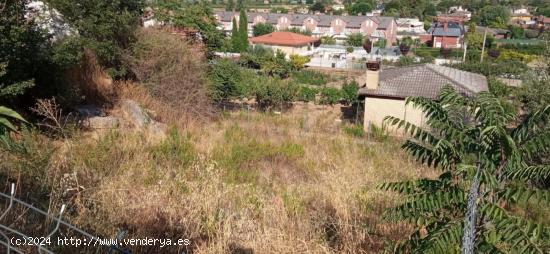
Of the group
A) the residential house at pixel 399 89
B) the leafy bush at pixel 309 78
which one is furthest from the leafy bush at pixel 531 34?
the residential house at pixel 399 89

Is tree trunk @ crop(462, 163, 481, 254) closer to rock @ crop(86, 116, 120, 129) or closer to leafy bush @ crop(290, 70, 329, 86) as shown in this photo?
rock @ crop(86, 116, 120, 129)

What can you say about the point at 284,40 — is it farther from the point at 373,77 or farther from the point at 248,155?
the point at 248,155

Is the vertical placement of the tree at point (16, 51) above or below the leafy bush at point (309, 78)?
above

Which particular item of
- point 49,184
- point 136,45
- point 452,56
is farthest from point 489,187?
point 452,56

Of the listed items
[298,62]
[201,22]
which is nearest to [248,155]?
[201,22]

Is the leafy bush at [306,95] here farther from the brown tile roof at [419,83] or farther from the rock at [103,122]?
the rock at [103,122]

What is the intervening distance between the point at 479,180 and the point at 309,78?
36675 mm

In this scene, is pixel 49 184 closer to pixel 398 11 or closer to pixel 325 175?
pixel 325 175

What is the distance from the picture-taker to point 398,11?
11112cm

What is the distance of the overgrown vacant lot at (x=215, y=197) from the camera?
3.89 meters

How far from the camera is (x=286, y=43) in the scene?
54375 millimetres

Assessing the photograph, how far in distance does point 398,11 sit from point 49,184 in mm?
114631

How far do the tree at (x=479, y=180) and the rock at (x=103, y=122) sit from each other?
726 cm

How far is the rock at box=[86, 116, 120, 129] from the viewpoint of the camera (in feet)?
29.7
